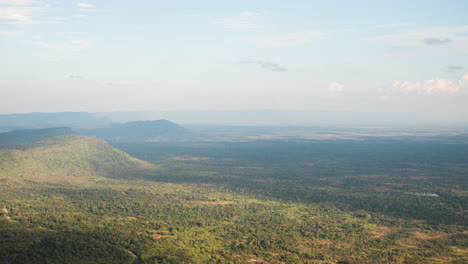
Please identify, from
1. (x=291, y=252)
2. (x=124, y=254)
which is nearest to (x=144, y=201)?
(x=124, y=254)

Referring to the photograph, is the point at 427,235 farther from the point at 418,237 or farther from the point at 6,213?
the point at 6,213

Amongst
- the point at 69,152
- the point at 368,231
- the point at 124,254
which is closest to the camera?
the point at 124,254

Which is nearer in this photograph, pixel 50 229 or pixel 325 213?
pixel 50 229

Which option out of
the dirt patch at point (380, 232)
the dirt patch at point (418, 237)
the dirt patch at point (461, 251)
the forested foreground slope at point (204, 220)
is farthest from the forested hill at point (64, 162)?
the dirt patch at point (461, 251)

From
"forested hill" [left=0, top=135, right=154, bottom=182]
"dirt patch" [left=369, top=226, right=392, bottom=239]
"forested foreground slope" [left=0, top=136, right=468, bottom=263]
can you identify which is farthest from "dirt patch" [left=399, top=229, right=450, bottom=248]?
"forested hill" [left=0, top=135, right=154, bottom=182]

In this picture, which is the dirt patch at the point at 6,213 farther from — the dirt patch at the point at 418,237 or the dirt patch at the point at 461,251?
the dirt patch at the point at 461,251

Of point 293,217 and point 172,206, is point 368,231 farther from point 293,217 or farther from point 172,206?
point 172,206

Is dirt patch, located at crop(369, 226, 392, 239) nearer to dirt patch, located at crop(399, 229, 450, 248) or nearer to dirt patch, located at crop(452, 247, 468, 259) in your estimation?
dirt patch, located at crop(399, 229, 450, 248)
